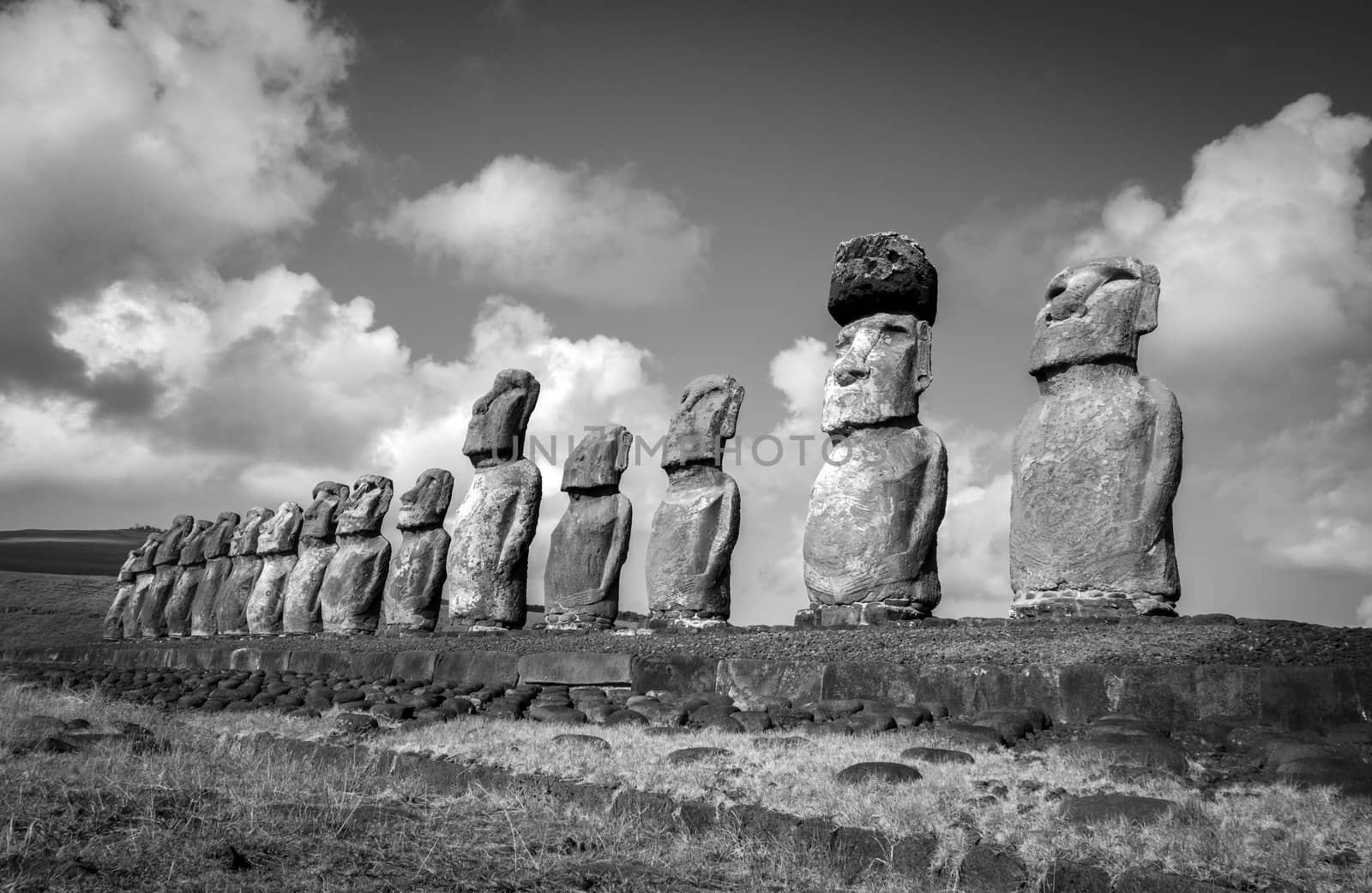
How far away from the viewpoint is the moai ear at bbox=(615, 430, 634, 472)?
515 inches

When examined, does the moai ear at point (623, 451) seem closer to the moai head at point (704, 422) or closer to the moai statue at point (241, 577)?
the moai head at point (704, 422)

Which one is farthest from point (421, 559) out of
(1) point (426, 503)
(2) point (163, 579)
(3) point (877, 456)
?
(2) point (163, 579)

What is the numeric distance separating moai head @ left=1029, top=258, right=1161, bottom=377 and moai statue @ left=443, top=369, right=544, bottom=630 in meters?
7.77

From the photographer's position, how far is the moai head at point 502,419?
15.2 meters

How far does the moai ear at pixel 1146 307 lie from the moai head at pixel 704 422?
460 centimetres

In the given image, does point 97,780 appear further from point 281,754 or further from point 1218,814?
point 1218,814

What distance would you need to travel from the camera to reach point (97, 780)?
423 cm

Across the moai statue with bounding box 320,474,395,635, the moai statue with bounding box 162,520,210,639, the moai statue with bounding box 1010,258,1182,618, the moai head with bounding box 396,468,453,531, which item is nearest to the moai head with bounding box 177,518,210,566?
the moai statue with bounding box 162,520,210,639

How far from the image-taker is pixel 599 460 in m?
13.1

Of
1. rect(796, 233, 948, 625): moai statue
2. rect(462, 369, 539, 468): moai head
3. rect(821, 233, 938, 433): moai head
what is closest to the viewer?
rect(796, 233, 948, 625): moai statue

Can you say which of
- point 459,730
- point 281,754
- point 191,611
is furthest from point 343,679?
point 191,611

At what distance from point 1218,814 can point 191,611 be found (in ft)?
75.8

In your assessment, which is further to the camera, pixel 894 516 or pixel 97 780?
pixel 894 516

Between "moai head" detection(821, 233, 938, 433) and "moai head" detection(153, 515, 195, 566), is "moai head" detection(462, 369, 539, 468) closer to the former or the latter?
"moai head" detection(821, 233, 938, 433)
